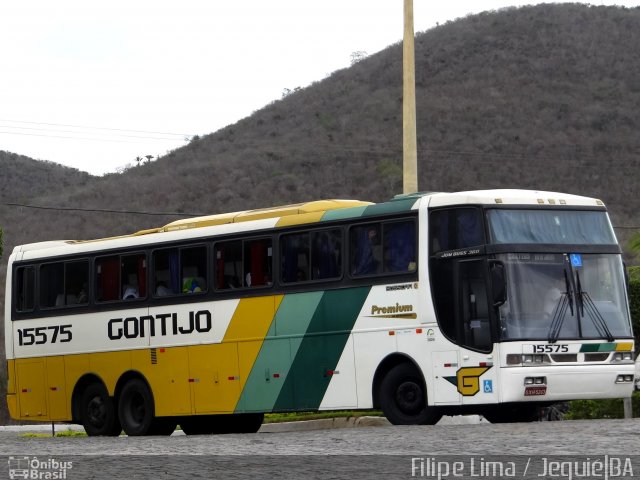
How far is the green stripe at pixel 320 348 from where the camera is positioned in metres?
20.2

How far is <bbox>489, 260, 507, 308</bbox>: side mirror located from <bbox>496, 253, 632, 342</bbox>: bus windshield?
0.09 meters

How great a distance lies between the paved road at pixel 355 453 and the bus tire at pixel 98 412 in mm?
6564

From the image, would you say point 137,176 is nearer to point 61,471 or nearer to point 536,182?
point 536,182

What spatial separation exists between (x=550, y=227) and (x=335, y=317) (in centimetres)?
341

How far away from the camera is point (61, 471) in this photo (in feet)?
41.1

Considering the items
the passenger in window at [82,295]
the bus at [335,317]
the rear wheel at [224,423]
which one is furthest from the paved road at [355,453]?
the passenger in window at [82,295]

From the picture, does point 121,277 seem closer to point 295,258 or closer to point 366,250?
point 295,258

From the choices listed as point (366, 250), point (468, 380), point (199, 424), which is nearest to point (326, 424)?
point (199, 424)

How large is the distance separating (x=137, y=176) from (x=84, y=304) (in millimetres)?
73593

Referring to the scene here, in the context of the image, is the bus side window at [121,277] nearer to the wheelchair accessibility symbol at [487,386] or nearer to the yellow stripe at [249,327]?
the yellow stripe at [249,327]

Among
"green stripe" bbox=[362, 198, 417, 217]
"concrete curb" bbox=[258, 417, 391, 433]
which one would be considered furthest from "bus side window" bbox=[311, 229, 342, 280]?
"concrete curb" bbox=[258, 417, 391, 433]

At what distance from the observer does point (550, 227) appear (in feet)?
63.6

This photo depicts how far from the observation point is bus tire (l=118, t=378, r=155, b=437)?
23156 mm

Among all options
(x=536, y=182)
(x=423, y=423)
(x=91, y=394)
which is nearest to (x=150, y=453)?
(x=423, y=423)
